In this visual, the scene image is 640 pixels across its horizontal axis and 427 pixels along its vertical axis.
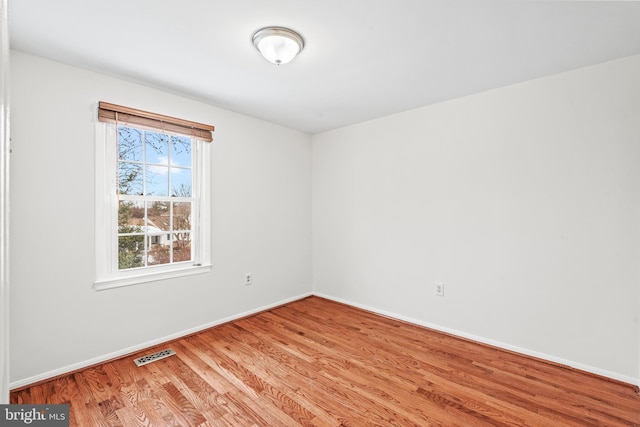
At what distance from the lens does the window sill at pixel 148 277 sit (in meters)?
2.43

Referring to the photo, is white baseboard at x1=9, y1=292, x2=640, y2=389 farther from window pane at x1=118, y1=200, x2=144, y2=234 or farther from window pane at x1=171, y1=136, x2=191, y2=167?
window pane at x1=171, y1=136, x2=191, y2=167

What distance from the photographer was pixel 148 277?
2697 millimetres

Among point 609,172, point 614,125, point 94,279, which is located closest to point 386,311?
point 609,172

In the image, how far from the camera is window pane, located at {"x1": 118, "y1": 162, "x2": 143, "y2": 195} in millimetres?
2609

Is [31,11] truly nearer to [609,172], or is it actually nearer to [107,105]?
[107,105]

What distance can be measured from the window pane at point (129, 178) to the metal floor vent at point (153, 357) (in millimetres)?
1399

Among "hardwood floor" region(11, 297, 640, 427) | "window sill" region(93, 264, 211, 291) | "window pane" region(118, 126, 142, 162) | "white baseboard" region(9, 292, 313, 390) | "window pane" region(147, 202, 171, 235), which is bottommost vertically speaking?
"hardwood floor" region(11, 297, 640, 427)

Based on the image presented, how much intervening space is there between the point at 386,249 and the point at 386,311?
28.4 inches

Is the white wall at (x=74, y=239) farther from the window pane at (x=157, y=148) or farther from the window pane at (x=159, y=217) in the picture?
the window pane at (x=159, y=217)

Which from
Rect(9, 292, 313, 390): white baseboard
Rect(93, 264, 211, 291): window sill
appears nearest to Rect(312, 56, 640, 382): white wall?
Rect(9, 292, 313, 390): white baseboard

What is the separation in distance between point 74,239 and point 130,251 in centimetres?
43

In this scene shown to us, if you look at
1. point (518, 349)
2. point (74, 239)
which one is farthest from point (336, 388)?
point (74, 239)

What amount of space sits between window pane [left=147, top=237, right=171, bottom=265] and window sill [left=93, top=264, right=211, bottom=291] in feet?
0.43

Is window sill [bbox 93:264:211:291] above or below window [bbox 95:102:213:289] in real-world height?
below
